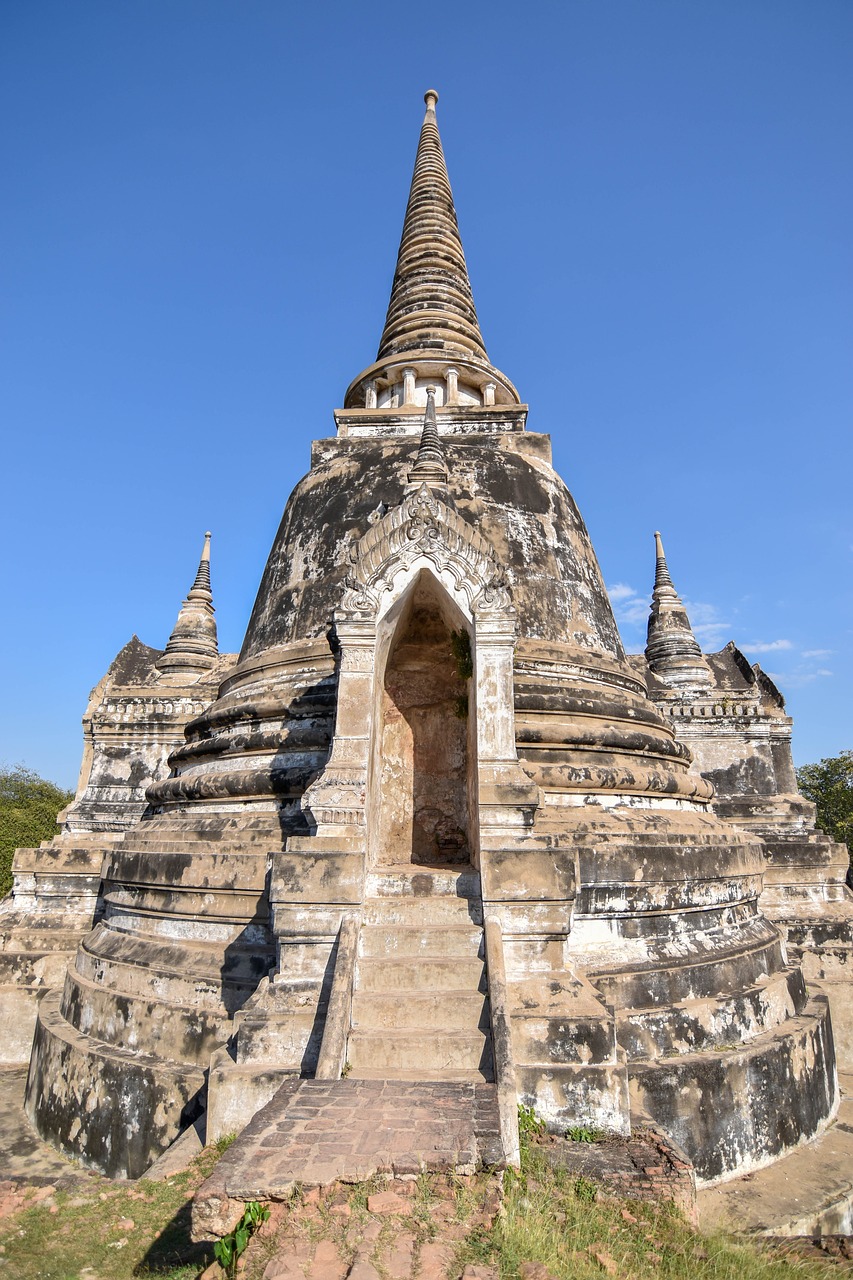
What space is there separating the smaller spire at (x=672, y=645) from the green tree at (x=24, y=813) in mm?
18460

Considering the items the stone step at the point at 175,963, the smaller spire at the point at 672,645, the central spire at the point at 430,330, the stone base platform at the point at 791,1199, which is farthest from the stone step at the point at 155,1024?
the smaller spire at the point at 672,645

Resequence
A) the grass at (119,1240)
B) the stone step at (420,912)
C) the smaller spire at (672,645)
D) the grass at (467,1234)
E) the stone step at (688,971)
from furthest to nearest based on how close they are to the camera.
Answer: the smaller spire at (672,645)
the stone step at (688,971)
the stone step at (420,912)
the grass at (119,1240)
the grass at (467,1234)

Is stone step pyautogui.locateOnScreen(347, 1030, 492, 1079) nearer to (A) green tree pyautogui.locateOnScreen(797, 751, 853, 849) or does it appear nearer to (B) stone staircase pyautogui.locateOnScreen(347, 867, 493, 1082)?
(B) stone staircase pyautogui.locateOnScreen(347, 867, 493, 1082)

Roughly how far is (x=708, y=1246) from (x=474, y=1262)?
1.50m

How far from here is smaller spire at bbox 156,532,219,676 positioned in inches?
710

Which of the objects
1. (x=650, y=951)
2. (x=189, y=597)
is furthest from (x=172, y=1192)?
(x=189, y=597)

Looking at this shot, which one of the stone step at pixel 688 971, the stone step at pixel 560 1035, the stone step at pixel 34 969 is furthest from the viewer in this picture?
the stone step at pixel 34 969

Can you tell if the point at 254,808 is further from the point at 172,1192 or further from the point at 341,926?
the point at 172,1192

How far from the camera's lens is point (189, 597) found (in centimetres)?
2042

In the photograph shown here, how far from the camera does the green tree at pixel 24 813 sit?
31487 mm

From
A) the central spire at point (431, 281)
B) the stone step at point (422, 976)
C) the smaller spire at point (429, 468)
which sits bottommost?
the stone step at point (422, 976)

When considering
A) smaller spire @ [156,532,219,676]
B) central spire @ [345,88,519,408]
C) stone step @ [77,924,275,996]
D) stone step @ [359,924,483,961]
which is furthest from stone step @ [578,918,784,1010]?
smaller spire @ [156,532,219,676]

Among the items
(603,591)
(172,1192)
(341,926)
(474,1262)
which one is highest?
(603,591)

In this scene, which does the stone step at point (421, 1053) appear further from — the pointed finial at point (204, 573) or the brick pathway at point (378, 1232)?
the pointed finial at point (204, 573)
